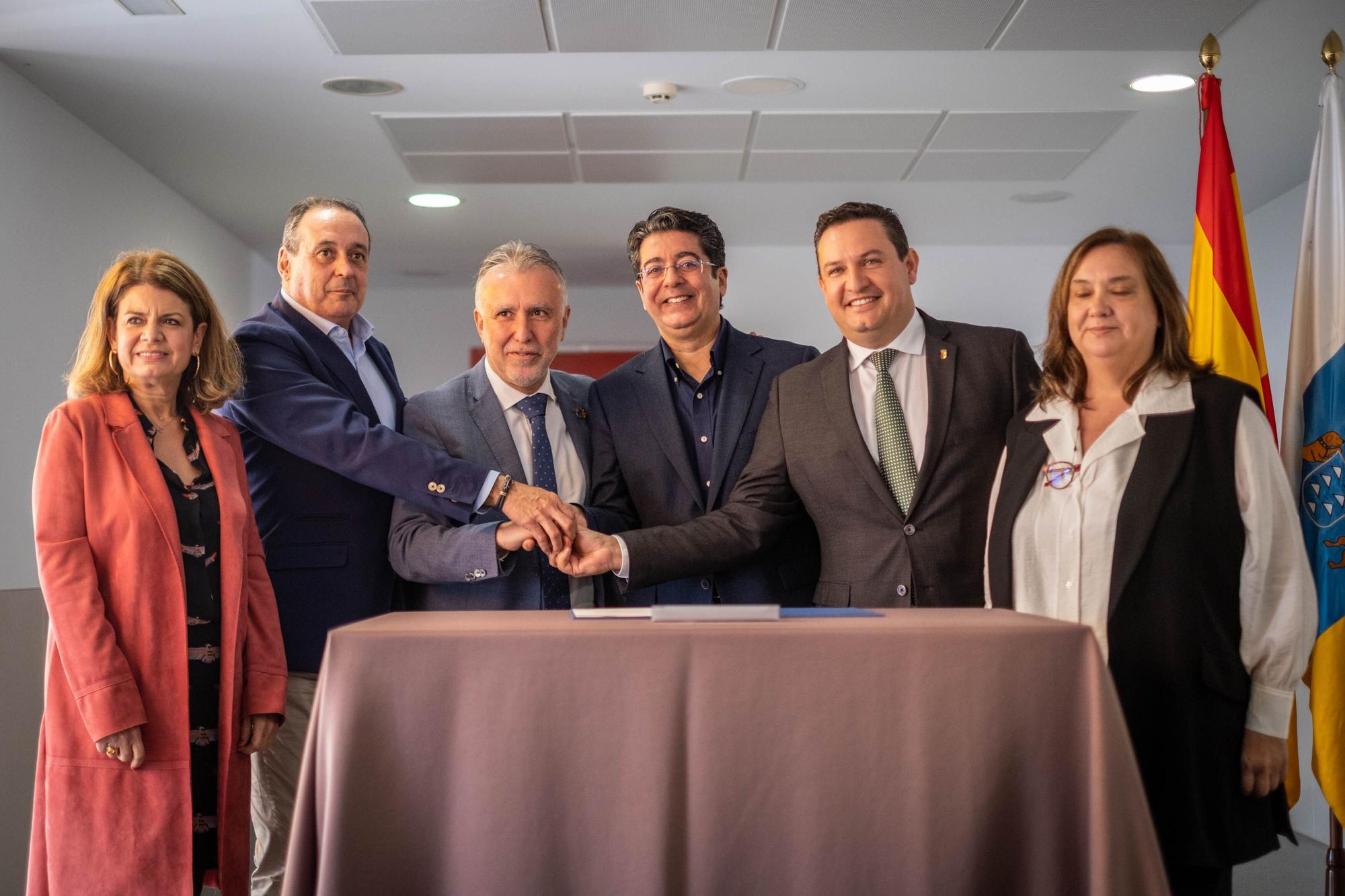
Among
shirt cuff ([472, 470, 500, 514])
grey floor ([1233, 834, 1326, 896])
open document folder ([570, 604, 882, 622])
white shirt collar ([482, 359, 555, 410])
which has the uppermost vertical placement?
white shirt collar ([482, 359, 555, 410])

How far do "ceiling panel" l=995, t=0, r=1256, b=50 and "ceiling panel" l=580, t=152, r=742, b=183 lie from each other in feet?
5.96

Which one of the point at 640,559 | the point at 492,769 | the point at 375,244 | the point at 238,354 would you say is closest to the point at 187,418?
the point at 238,354

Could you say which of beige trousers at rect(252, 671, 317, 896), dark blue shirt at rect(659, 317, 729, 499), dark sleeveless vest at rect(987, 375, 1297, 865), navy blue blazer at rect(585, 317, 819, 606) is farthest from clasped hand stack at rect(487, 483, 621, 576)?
dark sleeveless vest at rect(987, 375, 1297, 865)

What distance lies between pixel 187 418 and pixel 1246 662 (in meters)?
2.24

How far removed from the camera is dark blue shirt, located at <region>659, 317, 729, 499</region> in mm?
2816

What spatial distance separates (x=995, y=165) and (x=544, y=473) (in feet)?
13.4

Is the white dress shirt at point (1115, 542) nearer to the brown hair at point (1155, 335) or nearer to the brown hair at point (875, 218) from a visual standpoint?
the brown hair at point (1155, 335)

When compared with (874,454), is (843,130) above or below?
above

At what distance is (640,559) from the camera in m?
2.40

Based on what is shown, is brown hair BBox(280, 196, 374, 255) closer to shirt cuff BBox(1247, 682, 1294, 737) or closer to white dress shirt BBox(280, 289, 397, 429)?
white dress shirt BBox(280, 289, 397, 429)

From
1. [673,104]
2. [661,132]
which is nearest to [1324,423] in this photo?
[673,104]

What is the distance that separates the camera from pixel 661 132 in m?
5.18

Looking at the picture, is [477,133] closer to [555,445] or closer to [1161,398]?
[555,445]

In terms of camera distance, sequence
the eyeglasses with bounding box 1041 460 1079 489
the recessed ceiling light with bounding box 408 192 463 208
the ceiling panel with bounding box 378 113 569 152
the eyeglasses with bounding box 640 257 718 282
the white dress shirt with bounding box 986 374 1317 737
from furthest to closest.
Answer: the recessed ceiling light with bounding box 408 192 463 208 < the ceiling panel with bounding box 378 113 569 152 < the eyeglasses with bounding box 640 257 718 282 < the eyeglasses with bounding box 1041 460 1079 489 < the white dress shirt with bounding box 986 374 1317 737
